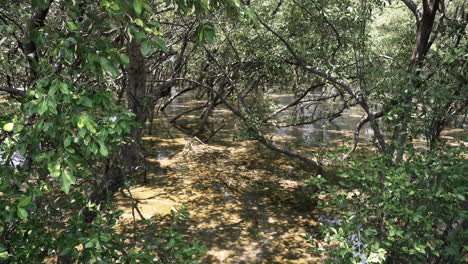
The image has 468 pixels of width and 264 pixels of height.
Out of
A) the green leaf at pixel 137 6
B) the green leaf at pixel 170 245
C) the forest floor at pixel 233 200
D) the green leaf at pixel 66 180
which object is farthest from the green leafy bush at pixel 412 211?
the green leaf at pixel 137 6

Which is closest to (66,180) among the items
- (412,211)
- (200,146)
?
(412,211)

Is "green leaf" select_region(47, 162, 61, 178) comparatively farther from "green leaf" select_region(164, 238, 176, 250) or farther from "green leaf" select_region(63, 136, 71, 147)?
"green leaf" select_region(164, 238, 176, 250)

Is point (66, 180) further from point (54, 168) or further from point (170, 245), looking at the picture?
point (170, 245)

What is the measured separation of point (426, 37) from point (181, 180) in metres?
7.76

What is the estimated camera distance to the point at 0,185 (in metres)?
2.08

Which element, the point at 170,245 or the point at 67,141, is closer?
the point at 67,141

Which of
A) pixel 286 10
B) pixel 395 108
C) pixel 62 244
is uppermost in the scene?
pixel 286 10

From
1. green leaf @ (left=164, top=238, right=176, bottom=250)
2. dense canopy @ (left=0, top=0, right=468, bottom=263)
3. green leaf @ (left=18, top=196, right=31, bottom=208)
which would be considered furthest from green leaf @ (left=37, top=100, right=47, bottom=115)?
green leaf @ (left=164, top=238, right=176, bottom=250)

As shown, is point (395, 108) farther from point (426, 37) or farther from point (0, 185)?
point (0, 185)

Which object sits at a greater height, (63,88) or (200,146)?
(63,88)

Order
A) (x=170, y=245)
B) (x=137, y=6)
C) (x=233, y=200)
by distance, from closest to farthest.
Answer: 1. (x=137, y=6)
2. (x=170, y=245)
3. (x=233, y=200)

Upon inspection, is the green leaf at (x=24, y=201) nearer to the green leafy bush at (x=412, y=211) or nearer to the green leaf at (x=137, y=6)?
the green leaf at (x=137, y=6)

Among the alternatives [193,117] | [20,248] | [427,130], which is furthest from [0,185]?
[193,117]

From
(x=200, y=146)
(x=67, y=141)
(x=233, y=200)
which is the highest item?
(x=67, y=141)
